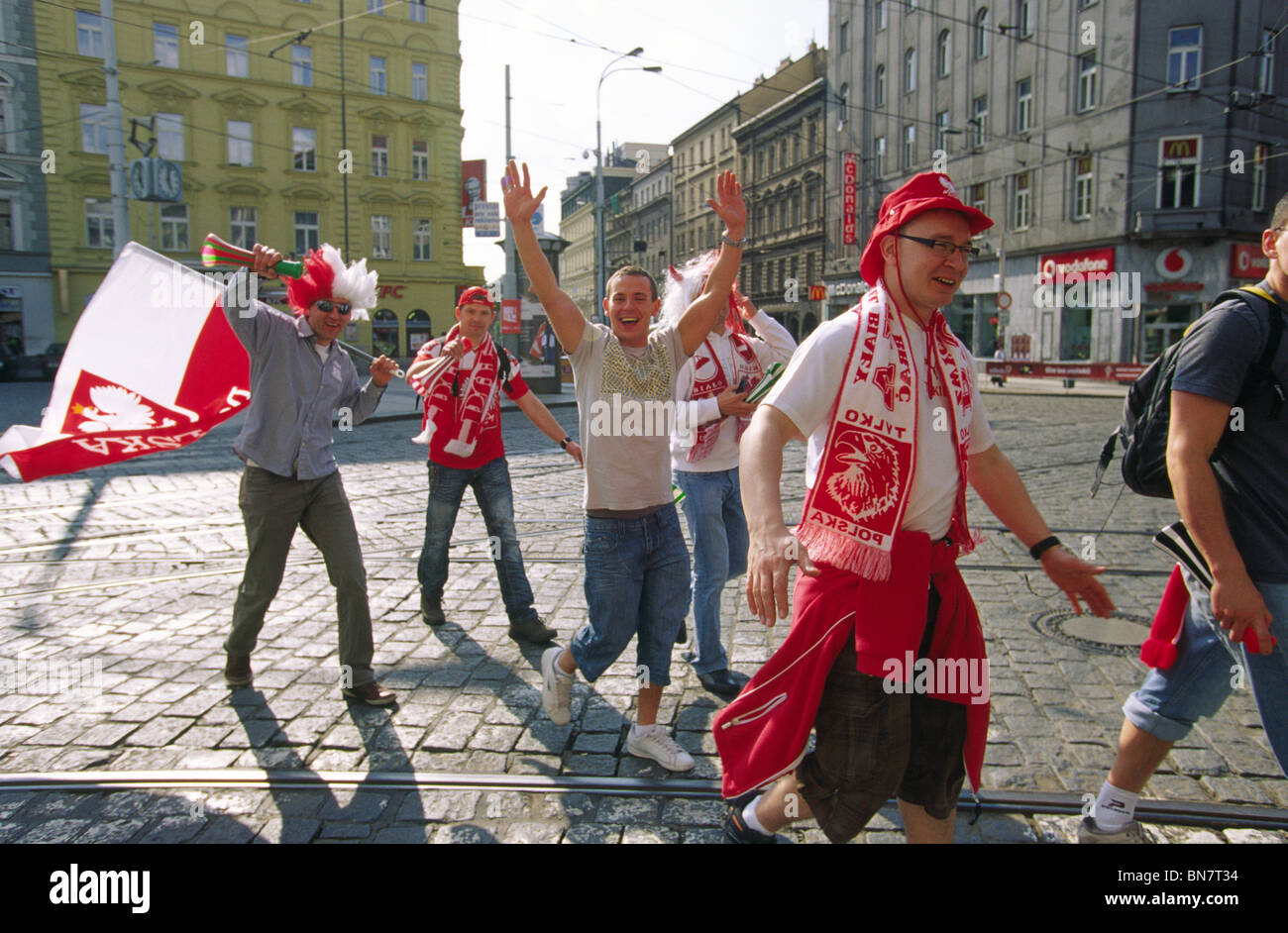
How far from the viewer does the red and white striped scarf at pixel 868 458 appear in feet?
7.55

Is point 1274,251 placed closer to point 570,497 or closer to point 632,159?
point 570,497

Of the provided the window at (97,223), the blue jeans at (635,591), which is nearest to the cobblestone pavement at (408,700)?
the blue jeans at (635,591)

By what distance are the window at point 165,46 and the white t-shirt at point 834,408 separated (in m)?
43.1

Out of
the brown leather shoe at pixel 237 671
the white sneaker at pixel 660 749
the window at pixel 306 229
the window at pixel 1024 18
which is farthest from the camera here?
the window at pixel 306 229

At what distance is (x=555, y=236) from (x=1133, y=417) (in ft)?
92.7

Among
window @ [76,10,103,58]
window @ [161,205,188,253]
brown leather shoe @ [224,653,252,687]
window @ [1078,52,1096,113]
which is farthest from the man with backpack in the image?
window @ [161,205,188,253]

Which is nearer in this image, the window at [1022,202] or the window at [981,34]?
the window at [1022,202]

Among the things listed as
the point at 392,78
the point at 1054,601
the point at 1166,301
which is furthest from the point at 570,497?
the point at 392,78

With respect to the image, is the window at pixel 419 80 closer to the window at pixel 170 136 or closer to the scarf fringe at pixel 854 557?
the window at pixel 170 136

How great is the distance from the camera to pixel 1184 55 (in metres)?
28.2

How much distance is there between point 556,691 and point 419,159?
43.6 metres

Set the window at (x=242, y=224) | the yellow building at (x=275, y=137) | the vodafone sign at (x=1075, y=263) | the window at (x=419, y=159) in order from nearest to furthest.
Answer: the vodafone sign at (x=1075, y=263)
the yellow building at (x=275, y=137)
the window at (x=242, y=224)
the window at (x=419, y=159)

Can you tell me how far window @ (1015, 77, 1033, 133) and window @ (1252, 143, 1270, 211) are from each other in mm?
7167
